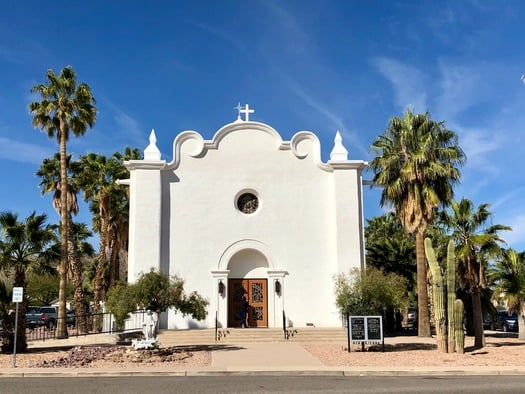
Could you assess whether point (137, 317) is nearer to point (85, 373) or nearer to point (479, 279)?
point (85, 373)

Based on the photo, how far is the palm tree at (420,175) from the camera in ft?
81.9

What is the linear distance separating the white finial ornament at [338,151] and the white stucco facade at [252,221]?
0.20 feet

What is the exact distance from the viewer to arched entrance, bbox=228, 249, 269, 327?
85.3 ft

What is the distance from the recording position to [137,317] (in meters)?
25.5

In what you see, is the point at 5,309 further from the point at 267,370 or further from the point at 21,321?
the point at 267,370

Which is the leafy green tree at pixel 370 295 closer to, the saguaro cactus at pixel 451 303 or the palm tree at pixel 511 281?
the saguaro cactus at pixel 451 303

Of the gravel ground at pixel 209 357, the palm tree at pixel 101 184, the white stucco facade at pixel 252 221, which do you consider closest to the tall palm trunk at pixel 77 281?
the palm tree at pixel 101 184

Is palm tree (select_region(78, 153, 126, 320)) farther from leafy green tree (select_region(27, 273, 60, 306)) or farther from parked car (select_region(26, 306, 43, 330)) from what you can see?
leafy green tree (select_region(27, 273, 60, 306))

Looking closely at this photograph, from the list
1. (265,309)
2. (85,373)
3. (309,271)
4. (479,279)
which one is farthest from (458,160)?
(85,373)

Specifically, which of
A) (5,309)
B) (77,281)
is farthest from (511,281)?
(77,281)

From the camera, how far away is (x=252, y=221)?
26.5 meters

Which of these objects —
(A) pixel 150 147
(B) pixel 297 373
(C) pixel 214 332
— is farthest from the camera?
(A) pixel 150 147

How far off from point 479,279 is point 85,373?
14.3 metres

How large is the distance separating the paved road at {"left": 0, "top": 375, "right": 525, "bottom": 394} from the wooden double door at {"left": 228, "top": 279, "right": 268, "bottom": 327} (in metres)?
12.3
